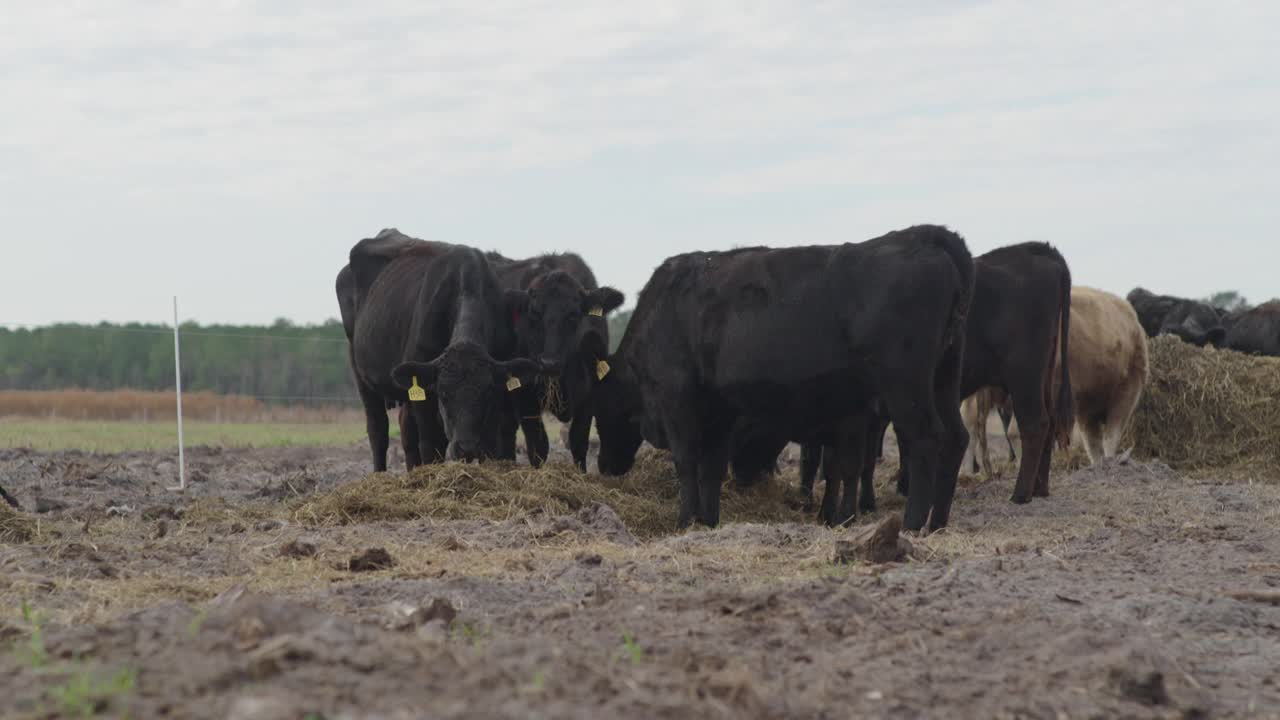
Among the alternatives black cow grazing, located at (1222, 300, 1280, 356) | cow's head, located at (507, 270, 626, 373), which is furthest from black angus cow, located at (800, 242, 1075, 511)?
black cow grazing, located at (1222, 300, 1280, 356)

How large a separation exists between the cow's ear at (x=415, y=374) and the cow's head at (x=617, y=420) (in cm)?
154

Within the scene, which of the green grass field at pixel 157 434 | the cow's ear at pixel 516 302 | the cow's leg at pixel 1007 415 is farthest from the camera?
the green grass field at pixel 157 434

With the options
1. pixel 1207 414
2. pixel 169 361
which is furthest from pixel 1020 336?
pixel 169 361

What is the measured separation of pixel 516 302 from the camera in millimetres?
13109

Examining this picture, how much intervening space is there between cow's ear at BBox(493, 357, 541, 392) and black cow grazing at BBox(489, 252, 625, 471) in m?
0.28

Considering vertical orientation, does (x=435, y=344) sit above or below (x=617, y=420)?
above

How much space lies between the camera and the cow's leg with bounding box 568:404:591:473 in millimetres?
13477

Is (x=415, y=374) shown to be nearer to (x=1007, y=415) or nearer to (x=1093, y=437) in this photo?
(x=1007, y=415)

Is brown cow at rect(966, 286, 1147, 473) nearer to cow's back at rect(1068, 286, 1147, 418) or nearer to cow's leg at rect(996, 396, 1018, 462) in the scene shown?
cow's back at rect(1068, 286, 1147, 418)

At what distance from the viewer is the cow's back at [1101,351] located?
48.5 feet

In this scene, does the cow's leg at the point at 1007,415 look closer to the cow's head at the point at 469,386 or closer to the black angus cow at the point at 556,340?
the black angus cow at the point at 556,340

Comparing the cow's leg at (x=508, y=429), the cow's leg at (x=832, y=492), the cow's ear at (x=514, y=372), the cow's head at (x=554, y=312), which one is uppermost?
the cow's head at (x=554, y=312)

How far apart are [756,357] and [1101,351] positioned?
219 inches

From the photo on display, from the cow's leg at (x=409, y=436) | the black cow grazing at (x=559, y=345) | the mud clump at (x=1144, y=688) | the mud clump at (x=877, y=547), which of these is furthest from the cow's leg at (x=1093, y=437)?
the mud clump at (x=1144, y=688)
